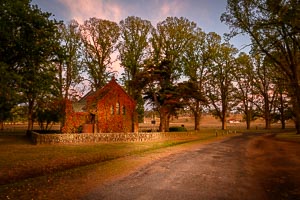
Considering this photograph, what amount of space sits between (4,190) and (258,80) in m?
63.2

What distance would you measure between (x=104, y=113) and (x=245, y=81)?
41255 mm

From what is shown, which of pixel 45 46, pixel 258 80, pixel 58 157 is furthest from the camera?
pixel 258 80

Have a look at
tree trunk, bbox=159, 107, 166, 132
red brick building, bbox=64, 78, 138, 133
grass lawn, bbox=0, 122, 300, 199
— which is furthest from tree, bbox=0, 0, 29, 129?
tree trunk, bbox=159, 107, 166, 132

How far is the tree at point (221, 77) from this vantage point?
5398cm

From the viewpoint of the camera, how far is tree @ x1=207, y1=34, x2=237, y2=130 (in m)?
54.0

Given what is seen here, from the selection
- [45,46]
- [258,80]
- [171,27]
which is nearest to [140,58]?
[171,27]

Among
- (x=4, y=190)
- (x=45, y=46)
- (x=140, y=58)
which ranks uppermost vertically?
Answer: (x=140, y=58)

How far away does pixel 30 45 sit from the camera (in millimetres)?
20766

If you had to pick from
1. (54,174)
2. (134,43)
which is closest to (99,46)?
(134,43)

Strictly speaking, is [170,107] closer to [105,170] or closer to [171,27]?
[171,27]

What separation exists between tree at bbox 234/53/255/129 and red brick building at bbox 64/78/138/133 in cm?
3099

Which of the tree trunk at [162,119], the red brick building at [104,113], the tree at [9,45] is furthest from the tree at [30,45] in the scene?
the tree trunk at [162,119]

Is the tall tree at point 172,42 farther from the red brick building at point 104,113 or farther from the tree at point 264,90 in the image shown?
the tree at point 264,90

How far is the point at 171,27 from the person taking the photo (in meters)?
45.8
